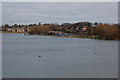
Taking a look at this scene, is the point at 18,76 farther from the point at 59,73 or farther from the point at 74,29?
the point at 74,29

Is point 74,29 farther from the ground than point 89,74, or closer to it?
farther from the ground

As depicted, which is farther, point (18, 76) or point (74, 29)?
point (74, 29)

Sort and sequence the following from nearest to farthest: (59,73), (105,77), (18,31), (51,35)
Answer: (105,77), (59,73), (51,35), (18,31)

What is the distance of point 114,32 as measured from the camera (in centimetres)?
1338

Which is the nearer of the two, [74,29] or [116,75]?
[116,75]

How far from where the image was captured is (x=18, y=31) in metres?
32.0

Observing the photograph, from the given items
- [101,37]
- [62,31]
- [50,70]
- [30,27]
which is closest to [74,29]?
[62,31]

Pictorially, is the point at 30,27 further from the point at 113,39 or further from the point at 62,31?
the point at 113,39

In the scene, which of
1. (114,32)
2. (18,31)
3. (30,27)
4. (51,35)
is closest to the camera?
(114,32)

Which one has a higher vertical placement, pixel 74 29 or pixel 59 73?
pixel 74 29

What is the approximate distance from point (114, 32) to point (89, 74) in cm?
1007

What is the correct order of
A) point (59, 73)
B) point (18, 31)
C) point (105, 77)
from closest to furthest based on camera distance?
point (105, 77), point (59, 73), point (18, 31)

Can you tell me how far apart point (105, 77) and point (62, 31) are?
20.6 meters

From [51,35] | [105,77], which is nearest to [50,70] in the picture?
[105,77]
